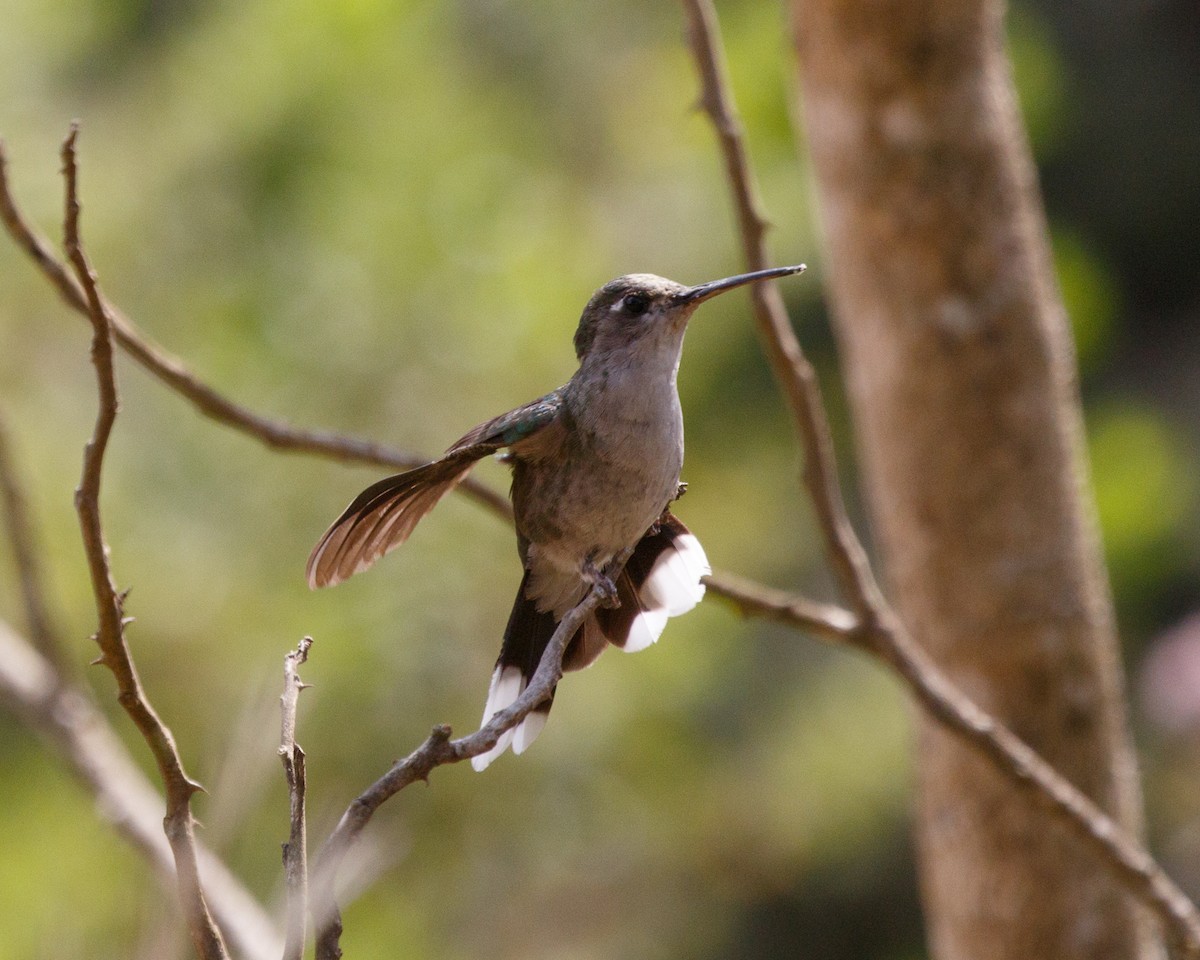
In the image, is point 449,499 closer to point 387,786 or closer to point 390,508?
point 390,508

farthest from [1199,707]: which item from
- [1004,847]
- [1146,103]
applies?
[1146,103]

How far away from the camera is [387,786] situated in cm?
111

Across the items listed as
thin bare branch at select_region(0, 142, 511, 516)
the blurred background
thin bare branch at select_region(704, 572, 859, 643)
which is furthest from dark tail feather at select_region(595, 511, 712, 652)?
the blurred background

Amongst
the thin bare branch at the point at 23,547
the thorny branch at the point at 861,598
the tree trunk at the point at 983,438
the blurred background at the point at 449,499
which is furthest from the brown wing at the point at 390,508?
the blurred background at the point at 449,499

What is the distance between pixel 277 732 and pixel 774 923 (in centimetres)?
457

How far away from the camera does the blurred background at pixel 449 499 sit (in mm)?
4117

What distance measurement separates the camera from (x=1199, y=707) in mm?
4359

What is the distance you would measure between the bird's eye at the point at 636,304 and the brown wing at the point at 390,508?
1.12 feet

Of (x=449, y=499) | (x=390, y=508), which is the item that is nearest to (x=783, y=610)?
(x=390, y=508)

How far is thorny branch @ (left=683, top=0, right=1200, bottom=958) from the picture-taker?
2207 millimetres

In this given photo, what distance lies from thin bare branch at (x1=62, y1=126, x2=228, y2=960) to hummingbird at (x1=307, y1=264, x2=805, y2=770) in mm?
360

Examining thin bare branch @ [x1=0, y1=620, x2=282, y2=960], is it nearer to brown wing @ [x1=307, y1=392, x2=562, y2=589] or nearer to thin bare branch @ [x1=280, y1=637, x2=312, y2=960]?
brown wing @ [x1=307, y1=392, x2=562, y2=589]

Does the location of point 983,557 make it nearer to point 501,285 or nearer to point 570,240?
point 501,285

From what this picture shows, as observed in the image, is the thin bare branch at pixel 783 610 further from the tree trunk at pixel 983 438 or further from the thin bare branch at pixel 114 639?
the thin bare branch at pixel 114 639
